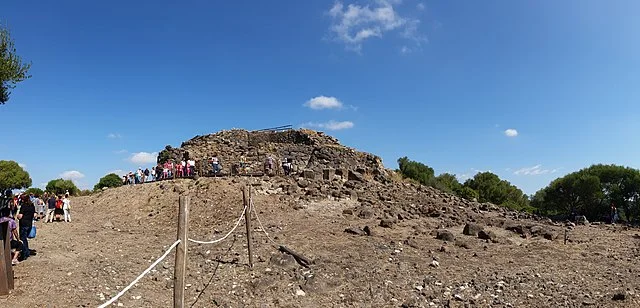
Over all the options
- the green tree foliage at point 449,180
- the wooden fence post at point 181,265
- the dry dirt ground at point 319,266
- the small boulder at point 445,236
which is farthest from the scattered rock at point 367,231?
the green tree foliage at point 449,180

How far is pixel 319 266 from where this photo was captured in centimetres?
1055

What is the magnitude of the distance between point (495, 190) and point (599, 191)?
611 inches

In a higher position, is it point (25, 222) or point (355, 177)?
point (355, 177)

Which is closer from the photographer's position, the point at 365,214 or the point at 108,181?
the point at 365,214

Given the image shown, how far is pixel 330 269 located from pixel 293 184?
1032 centimetres

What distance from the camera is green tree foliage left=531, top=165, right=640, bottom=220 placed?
3722 centimetres

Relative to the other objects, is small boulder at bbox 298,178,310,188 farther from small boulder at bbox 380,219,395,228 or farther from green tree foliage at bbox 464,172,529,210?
green tree foliage at bbox 464,172,529,210

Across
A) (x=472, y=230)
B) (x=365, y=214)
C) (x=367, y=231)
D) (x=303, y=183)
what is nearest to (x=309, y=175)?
(x=303, y=183)

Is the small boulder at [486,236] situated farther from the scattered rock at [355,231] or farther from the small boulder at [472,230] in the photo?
the scattered rock at [355,231]

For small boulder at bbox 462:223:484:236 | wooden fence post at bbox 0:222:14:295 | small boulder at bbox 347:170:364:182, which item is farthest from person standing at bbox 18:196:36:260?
small boulder at bbox 347:170:364:182

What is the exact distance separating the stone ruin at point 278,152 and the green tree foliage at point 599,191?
74.9 feet

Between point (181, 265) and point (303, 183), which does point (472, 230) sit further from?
point (181, 265)

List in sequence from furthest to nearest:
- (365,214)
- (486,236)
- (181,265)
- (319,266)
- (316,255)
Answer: (365,214) → (486,236) → (316,255) → (319,266) → (181,265)

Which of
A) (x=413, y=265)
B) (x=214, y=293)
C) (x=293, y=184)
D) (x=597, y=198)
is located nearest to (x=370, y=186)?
(x=293, y=184)
